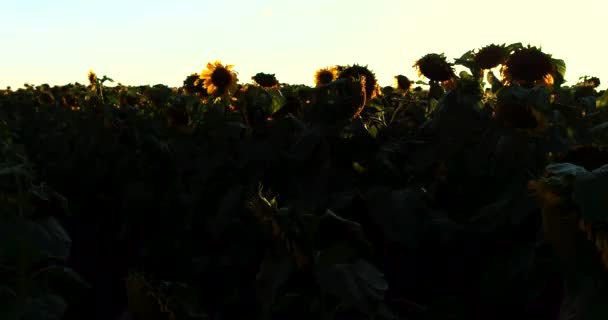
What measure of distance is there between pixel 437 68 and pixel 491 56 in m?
0.52

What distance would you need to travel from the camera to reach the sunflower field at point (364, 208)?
221 cm

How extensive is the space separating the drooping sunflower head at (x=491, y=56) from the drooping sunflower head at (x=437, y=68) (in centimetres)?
42

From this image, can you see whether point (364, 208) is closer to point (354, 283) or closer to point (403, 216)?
point (403, 216)

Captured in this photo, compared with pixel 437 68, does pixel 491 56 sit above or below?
below

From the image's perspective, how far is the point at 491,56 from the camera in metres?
3.63

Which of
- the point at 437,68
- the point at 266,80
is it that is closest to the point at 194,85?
the point at 266,80

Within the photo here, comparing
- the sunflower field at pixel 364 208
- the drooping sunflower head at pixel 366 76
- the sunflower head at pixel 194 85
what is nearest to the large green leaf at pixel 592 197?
the sunflower field at pixel 364 208

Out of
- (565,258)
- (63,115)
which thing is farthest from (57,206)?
(63,115)

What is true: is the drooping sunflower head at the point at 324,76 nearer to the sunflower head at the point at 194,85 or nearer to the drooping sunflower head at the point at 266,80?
the drooping sunflower head at the point at 266,80

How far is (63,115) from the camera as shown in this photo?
10539mm

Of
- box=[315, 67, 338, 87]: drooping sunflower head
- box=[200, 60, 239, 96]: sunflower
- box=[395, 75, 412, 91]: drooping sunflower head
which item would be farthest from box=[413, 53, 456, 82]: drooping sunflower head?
box=[200, 60, 239, 96]: sunflower

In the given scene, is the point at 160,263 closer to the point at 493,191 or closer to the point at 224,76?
the point at 224,76

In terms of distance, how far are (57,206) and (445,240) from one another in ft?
11.5

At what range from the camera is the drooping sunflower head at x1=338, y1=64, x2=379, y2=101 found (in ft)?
12.4
